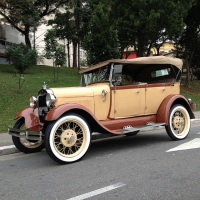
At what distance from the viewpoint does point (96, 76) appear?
827 centimetres

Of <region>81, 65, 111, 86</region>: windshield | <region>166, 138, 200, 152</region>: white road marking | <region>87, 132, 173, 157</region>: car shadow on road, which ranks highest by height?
<region>81, 65, 111, 86</region>: windshield

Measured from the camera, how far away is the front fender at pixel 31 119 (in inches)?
278

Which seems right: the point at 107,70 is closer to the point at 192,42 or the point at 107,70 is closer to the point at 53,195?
the point at 53,195

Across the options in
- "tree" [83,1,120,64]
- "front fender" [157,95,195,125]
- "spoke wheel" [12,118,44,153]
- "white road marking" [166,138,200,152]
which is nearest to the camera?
"spoke wheel" [12,118,44,153]

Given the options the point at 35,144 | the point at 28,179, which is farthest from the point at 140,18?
the point at 28,179

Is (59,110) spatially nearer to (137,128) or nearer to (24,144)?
(24,144)

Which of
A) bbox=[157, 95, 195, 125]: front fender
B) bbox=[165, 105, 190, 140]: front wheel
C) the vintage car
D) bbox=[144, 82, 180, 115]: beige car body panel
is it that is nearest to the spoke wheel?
the vintage car

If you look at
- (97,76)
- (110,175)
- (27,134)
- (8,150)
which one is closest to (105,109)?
(97,76)

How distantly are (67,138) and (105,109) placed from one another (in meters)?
1.28

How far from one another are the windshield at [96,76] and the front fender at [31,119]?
1637mm

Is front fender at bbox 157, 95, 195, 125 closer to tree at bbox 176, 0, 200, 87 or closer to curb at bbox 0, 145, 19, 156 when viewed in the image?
curb at bbox 0, 145, 19, 156

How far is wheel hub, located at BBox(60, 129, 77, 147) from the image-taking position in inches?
259

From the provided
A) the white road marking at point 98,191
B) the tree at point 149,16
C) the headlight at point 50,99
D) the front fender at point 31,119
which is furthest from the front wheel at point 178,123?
the tree at point 149,16

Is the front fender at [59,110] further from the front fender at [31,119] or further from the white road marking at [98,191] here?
the white road marking at [98,191]
